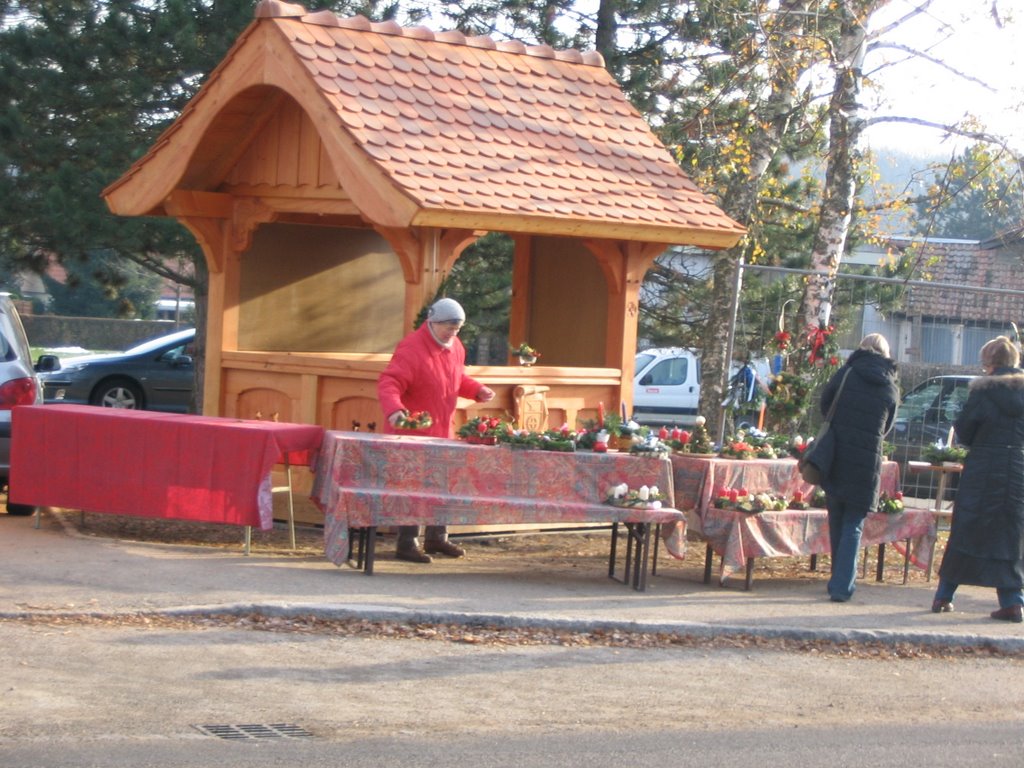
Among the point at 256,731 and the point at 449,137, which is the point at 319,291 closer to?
the point at 449,137

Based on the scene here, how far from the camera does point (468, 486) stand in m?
9.49

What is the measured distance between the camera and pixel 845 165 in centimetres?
1350

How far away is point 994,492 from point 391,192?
463 centimetres

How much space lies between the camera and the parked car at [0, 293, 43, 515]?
11.6 metres

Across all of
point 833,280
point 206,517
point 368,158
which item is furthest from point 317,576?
point 833,280

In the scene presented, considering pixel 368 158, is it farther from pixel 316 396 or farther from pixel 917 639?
pixel 917 639

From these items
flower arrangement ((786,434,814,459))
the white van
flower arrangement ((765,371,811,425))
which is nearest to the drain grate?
flower arrangement ((786,434,814,459))

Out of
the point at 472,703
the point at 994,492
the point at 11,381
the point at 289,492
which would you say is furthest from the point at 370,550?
the point at 994,492

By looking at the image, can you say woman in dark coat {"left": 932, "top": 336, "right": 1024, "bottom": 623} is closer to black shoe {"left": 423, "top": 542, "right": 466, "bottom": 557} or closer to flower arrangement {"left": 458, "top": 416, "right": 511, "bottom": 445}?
flower arrangement {"left": 458, "top": 416, "right": 511, "bottom": 445}

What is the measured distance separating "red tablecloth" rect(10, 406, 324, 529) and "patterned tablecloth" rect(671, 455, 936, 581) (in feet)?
8.76

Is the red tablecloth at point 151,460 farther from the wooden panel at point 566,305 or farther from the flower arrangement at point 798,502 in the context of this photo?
the wooden panel at point 566,305

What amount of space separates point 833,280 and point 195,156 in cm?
570

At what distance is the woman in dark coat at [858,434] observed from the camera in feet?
30.8

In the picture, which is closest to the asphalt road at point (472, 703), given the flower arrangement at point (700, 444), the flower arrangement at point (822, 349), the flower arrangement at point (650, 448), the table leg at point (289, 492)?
the flower arrangement at point (650, 448)
